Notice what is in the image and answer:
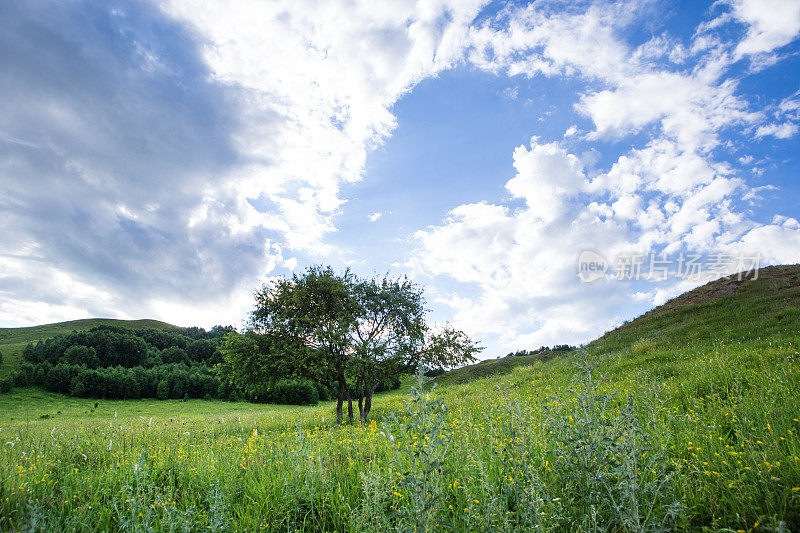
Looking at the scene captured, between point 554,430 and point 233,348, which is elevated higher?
point 233,348

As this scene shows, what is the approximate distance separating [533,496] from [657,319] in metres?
32.4

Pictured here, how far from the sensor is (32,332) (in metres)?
122

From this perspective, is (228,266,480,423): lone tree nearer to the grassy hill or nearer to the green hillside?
the green hillside

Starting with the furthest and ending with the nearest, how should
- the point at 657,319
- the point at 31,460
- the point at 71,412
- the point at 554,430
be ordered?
the point at 71,412 → the point at 657,319 → the point at 31,460 → the point at 554,430

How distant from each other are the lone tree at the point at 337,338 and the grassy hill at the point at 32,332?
81.7 metres

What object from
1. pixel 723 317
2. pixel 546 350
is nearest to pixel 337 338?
pixel 723 317

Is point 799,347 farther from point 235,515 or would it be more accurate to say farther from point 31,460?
point 31,460

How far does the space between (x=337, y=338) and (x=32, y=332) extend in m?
162

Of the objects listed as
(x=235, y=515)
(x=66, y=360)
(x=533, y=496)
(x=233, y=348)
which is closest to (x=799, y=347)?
(x=533, y=496)

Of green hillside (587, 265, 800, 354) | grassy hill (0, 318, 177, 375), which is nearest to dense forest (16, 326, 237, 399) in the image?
grassy hill (0, 318, 177, 375)

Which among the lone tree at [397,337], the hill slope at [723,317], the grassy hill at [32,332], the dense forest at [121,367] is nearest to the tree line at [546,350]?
the hill slope at [723,317]

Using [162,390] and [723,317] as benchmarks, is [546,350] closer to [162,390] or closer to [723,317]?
[723,317]

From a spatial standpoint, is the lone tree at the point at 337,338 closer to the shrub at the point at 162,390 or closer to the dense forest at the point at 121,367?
the dense forest at the point at 121,367

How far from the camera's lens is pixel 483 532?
2.91m
